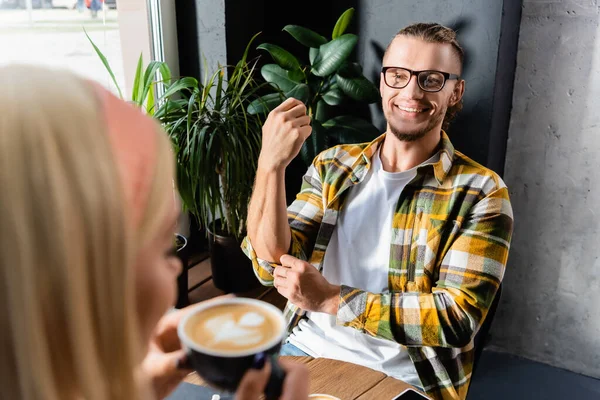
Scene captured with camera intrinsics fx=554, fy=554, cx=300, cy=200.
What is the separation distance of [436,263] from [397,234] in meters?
0.13

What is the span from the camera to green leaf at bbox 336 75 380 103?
219 centimetres

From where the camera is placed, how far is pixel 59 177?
40cm

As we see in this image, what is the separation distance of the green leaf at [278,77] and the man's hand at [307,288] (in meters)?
1.07

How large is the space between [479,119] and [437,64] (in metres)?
0.48

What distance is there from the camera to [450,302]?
1378 mm

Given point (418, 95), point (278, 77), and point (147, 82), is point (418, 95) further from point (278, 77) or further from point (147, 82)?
point (147, 82)

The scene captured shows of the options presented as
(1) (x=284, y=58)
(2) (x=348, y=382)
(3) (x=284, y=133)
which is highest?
(1) (x=284, y=58)

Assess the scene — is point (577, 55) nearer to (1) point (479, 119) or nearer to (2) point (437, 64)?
(1) point (479, 119)

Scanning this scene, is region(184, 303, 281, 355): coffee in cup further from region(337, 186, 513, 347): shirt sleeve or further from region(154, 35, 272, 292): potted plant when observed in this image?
region(154, 35, 272, 292): potted plant

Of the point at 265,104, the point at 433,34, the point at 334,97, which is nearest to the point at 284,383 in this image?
the point at 433,34

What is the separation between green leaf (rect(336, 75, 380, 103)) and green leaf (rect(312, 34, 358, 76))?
0.23 feet

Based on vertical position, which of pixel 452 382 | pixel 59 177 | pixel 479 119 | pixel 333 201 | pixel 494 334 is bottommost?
pixel 494 334

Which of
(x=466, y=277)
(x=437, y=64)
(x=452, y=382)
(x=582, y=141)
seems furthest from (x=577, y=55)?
Answer: (x=452, y=382)

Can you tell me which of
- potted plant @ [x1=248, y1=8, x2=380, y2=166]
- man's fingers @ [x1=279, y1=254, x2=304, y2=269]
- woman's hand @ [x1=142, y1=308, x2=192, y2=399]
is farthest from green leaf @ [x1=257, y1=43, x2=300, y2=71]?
woman's hand @ [x1=142, y1=308, x2=192, y2=399]
